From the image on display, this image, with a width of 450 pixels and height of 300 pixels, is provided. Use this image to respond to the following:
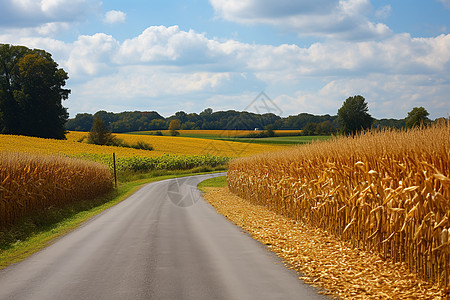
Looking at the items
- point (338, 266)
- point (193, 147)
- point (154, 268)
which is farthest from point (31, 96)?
point (338, 266)

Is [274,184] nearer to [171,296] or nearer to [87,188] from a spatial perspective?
[171,296]

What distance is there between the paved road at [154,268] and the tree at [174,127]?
93550 mm

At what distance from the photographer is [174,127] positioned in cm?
11269

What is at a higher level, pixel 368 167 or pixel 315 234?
pixel 368 167

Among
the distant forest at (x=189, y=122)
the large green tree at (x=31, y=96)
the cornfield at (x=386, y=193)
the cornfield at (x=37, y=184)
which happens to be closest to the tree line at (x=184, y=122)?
the distant forest at (x=189, y=122)

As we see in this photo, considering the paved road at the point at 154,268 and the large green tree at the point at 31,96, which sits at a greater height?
the large green tree at the point at 31,96

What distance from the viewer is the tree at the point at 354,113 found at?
91.6m

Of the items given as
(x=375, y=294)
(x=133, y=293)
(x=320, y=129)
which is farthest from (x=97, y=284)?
(x=320, y=129)

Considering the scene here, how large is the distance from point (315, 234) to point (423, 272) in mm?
5602

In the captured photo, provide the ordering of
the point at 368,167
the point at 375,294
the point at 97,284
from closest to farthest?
the point at 375,294 < the point at 97,284 < the point at 368,167

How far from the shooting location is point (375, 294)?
7.32 metres

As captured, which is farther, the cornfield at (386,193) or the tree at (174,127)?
the tree at (174,127)

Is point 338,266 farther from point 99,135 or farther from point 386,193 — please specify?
point 99,135

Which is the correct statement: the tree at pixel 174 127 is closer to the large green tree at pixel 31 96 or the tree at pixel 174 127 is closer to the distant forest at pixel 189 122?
the distant forest at pixel 189 122
